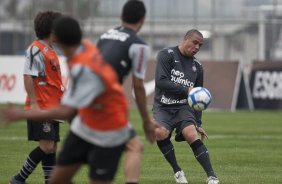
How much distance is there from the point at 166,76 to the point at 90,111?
431 centimetres

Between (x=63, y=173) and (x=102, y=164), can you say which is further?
(x=63, y=173)

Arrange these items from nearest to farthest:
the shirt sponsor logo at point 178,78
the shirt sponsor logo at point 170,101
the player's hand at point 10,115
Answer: the player's hand at point 10,115
the shirt sponsor logo at point 178,78
the shirt sponsor logo at point 170,101

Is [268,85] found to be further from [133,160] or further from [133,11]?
[133,160]

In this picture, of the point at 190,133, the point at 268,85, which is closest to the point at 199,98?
the point at 190,133

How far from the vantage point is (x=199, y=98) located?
1048 cm

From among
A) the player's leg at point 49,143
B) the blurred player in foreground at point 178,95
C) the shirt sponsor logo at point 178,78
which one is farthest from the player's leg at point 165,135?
the player's leg at point 49,143

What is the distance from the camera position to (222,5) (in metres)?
36.6

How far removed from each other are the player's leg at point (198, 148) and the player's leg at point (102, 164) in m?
4.07

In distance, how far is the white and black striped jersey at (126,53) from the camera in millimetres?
7922

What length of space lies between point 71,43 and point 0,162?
6.38m

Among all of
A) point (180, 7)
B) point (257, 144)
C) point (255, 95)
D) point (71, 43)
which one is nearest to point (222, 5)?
point (180, 7)

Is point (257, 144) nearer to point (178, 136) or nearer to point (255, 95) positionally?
point (178, 136)

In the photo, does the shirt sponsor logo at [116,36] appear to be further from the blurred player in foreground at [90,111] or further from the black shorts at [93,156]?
the black shorts at [93,156]

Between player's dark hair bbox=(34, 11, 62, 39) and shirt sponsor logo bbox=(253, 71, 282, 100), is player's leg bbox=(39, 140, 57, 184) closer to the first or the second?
player's dark hair bbox=(34, 11, 62, 39)
